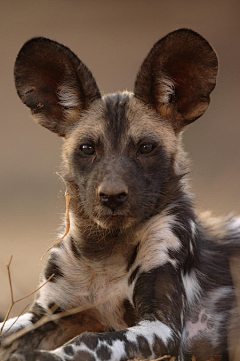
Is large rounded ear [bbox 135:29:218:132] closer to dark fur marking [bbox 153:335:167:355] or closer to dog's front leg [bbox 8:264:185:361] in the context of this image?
dog's front leg [bbox 8:264:185:361]

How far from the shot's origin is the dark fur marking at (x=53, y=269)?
432 centimetres

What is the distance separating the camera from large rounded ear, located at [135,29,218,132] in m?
4.30

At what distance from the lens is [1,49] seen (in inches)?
490

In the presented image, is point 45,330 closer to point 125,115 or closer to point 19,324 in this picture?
point 19,324

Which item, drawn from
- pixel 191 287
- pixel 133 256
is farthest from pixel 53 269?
pixel 191 287

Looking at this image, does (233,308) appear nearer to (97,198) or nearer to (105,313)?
(105,313)

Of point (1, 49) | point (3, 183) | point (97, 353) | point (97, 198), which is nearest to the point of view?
point (97, 353)

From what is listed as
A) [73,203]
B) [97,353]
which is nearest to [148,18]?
[73,203]

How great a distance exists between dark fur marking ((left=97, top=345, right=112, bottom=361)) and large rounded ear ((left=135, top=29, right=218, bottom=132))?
160 cm

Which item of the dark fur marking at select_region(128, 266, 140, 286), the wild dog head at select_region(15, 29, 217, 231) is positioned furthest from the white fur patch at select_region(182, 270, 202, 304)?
the wild dog head at select_region(15, 29, 217, 231)

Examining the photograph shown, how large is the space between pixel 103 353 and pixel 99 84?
8058 mm

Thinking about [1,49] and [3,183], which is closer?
[3,183]

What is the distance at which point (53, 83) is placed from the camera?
4645 millimetres

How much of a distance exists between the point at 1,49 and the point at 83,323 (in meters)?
8.93
